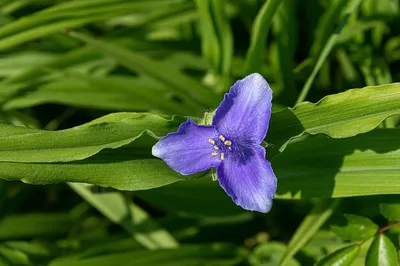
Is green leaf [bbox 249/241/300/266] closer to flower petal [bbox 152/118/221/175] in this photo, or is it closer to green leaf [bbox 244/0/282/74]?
green leaf [bbox 244/0/282/74]

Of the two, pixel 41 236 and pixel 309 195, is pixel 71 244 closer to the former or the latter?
pixel 41 236

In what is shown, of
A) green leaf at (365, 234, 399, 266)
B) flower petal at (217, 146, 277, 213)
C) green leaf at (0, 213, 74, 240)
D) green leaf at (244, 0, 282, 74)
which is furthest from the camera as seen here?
green leaf at (0, 213, 74, 240)

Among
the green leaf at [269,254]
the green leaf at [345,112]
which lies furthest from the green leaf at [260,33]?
the green leaf at [269,254]

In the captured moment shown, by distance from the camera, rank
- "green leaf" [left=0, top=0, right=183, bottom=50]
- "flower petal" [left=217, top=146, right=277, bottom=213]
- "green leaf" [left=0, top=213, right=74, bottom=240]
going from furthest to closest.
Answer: "green leaf" [left=0, top=213, right=74, bottom=240], "green leaf" [left=0, top=0, right=183, bottom=50], "flower petal" [left=217, top=146, right=277, bottom=213]

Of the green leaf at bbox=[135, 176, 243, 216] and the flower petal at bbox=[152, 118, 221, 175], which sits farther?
the green leaf at bbox=[135, 176, 243, 216]

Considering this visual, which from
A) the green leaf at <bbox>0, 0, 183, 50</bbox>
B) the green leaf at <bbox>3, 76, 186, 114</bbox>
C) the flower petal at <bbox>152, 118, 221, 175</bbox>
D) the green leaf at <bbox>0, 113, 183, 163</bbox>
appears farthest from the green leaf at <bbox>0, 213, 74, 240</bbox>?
the flower petal at <bbox>152, 118, 221, 175</bbox>
